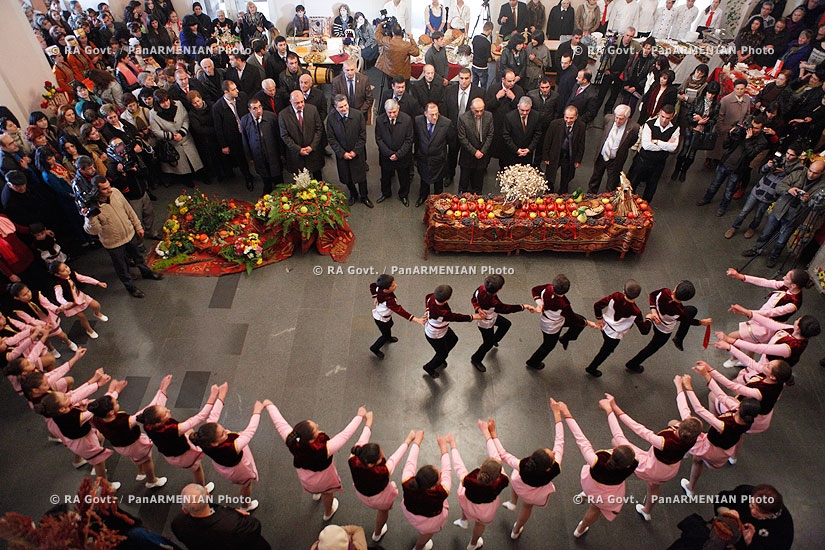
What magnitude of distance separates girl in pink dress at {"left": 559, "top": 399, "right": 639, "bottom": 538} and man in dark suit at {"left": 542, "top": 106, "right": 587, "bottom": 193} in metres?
4.56

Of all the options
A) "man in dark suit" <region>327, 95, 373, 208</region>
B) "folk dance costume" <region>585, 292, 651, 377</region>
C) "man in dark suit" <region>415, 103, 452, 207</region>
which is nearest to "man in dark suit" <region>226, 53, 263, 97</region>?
"man in dark suit" <region>327, 95, 373, 208</region>

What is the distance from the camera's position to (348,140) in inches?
293

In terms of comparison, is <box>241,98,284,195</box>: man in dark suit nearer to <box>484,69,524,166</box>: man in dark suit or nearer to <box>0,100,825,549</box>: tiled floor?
<box>0,100,825,549</box>: tiled floor

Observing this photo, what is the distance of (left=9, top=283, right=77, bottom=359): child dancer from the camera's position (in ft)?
15.9

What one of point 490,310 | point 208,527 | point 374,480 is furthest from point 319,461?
point 490,310

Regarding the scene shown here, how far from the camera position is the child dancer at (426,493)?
3314 millimetres

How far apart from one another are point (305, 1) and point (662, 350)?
41.6 ft

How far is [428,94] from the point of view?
27.6ft

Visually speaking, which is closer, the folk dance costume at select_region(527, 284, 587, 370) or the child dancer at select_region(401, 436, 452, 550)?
the child dancer at select_region(401, 436, 452, 550)

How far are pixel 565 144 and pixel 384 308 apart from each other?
417 centimetres

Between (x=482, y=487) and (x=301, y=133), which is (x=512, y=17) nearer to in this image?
(x=301, y=133)

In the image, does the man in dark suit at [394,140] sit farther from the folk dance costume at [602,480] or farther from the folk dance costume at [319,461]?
the folk dance costume at [602,480]

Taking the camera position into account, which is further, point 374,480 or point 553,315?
point 553,315

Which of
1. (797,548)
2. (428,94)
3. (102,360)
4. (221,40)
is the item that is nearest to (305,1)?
(221,40)
